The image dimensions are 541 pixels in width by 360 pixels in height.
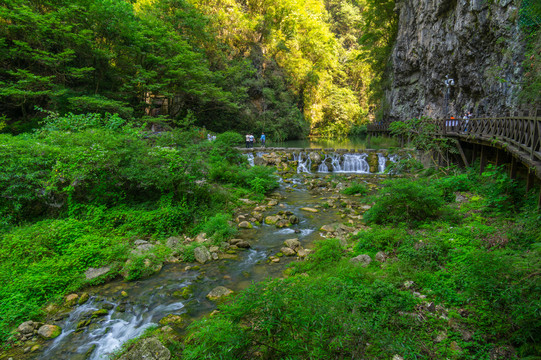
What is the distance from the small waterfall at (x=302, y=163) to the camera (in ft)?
57.7

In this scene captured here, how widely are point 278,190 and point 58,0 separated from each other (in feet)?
49.7

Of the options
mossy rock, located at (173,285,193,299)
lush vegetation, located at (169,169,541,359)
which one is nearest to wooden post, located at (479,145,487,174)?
lush vegetation, located at (169,169,541,359)

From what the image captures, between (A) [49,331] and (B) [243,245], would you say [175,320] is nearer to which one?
(A) [49,331]

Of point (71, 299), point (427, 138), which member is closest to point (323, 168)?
point (427, 138)

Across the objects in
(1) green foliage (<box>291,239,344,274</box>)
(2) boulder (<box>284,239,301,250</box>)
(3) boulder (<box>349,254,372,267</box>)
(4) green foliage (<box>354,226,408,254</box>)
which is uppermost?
(4) green foliage (<box>354,226,408,254</box>)

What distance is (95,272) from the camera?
5.58 m

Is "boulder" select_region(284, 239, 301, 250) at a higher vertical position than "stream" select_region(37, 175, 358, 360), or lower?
higher

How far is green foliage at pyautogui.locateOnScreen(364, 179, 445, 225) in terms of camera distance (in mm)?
6953

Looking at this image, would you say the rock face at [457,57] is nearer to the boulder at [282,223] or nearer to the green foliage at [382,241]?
the green foliage at [382,241]

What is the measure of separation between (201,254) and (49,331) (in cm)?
293

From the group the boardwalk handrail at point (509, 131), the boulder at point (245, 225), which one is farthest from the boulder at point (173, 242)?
the boardwalk handrail at point (509, 131)

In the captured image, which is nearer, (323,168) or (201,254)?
(201,254)

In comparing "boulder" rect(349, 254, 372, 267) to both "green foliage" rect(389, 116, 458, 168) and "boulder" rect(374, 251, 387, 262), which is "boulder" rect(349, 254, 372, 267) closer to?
"boulder" rect(374, 251, 387, 262)

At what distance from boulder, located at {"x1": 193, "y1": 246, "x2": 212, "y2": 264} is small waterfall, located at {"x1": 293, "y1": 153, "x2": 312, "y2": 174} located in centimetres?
1154
